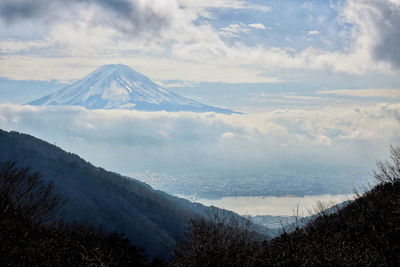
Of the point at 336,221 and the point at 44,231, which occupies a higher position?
the point at 336,221

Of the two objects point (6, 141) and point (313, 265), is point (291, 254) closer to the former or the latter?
point (313, 265)

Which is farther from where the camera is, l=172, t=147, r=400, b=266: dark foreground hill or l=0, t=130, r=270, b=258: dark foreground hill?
l=0, t=130, r=270, b=258: dark foreground hill

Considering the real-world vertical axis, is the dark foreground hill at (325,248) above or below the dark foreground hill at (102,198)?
below

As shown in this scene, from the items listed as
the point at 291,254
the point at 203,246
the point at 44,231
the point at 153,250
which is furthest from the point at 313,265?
the point at 153,250

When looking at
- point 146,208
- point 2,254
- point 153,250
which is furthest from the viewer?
point 146,208

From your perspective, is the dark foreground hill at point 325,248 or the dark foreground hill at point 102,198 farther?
the dark foreground hill at point 102,198

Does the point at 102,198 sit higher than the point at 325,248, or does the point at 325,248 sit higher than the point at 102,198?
the point at 102,198

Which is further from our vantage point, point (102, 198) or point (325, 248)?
point (102, 198)

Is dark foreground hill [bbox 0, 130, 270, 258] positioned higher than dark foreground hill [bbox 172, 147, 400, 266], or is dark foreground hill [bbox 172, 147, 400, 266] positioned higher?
dark foreground hill [bbox 0, 130, 270, 258]
